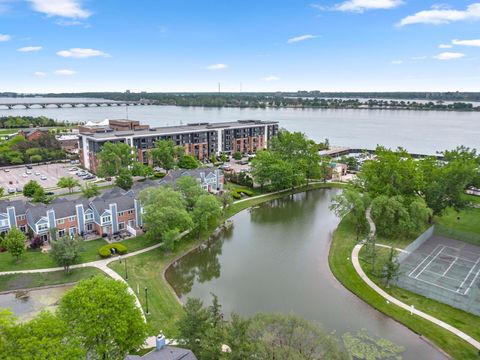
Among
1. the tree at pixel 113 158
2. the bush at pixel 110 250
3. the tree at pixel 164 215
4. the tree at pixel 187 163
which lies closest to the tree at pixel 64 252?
the bush at pixel 110 250

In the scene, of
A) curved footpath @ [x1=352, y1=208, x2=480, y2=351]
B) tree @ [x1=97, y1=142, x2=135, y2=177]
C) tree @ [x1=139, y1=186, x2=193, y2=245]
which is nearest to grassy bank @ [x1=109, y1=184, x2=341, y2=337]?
tree @ [x1=139, y1=186, x2=193, y2=245]

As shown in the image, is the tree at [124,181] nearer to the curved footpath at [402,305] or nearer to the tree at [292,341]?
the curved footpath at [402,305]

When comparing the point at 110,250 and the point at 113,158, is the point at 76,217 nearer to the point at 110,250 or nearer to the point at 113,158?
the point at 110,250

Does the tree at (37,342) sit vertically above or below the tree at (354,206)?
above

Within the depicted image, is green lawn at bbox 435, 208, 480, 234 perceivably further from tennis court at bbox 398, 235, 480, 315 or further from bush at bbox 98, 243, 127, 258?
bush at bbox 98, 243, 127, 258

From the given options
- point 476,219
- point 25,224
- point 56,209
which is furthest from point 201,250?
point 476,219

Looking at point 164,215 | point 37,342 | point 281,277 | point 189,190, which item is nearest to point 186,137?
point 189,190
